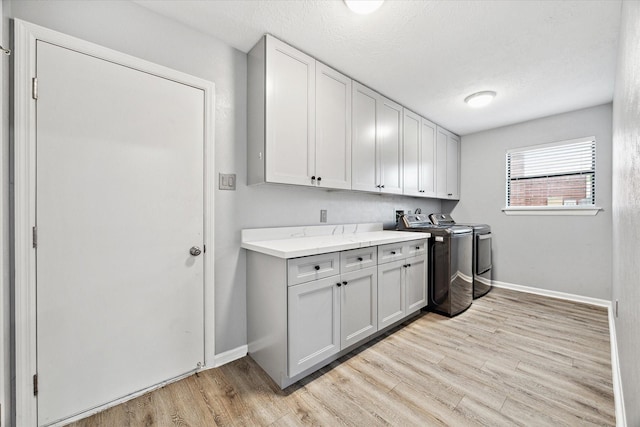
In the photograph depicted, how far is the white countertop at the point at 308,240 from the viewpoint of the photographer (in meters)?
1.67

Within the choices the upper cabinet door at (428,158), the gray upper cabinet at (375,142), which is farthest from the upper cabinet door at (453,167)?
the gray upper cabinet at (375,142)

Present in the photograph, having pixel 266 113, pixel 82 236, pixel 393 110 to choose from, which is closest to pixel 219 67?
pixel 266 113

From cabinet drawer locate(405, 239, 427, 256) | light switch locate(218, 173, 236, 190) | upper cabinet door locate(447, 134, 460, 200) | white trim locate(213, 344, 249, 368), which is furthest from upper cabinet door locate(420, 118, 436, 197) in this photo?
white trim locate(213, 344, 249, 368)

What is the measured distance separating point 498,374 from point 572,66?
267cm

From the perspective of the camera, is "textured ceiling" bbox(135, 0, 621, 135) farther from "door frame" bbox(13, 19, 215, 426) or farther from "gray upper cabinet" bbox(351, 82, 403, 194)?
"door frame" bbox(13, 19, 215, 426)

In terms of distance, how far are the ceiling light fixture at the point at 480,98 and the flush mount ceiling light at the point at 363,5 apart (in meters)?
1.78

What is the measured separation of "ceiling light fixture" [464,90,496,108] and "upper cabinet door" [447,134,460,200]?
1164mm

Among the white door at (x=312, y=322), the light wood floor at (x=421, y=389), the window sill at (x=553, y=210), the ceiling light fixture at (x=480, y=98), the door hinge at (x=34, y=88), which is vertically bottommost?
the light wood floor at (x=421, y=389)

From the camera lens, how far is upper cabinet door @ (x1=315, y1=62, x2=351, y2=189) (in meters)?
2.18

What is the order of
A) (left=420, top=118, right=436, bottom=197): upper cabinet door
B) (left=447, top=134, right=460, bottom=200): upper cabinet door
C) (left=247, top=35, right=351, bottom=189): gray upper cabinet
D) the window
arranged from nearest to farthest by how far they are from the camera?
(left=247, top=35, right=351, bottom=189): gray upper cabinet, the window, (left=420, top=118, right=436, bottom=197): upper cabinet door, (left=447, top=134, right=460, bottom=200): upper cabinet door

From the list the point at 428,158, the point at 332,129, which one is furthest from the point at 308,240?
the point at 428,158

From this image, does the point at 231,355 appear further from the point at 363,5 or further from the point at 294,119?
the point at 363,5

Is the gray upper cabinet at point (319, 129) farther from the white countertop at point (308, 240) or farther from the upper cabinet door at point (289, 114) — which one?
the white countertop at point (308, 240)

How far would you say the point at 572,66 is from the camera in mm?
A: 2246
